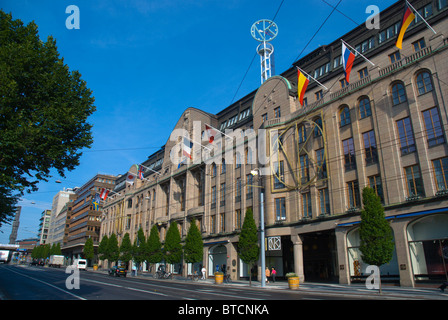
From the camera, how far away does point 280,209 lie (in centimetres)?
3638

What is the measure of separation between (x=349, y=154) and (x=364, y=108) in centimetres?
463

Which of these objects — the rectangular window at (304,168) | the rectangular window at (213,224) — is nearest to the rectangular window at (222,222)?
the rectangular window at (213,224)

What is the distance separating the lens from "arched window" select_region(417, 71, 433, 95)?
25.9 metres

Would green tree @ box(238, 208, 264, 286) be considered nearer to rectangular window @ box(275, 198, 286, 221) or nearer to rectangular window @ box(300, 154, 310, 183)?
rectangular window @ box(275, 198, 286, 221)

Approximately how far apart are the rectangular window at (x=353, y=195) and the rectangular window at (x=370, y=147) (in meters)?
2.46

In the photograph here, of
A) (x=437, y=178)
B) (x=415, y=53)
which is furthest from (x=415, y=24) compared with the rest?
(x=437, y=178)

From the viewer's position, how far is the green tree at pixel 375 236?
72.1ft

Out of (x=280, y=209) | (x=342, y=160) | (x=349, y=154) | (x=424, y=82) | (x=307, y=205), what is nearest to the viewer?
(x=424, y=82)

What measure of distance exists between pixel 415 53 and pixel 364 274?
64.3 feet

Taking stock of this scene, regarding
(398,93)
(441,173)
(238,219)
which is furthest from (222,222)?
(441,173)

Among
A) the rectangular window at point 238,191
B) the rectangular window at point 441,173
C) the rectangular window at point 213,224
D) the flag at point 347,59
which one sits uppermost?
the flag at point 347,59

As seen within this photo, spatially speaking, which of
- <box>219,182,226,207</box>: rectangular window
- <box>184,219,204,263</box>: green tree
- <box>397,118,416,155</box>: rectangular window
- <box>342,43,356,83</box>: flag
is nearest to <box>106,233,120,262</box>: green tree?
<box>184,219,204,263</box>: green tree

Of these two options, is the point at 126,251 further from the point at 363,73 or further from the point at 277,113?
the point at 363,73

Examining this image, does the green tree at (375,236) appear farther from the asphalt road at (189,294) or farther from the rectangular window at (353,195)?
the rectangular window at (353,195)
